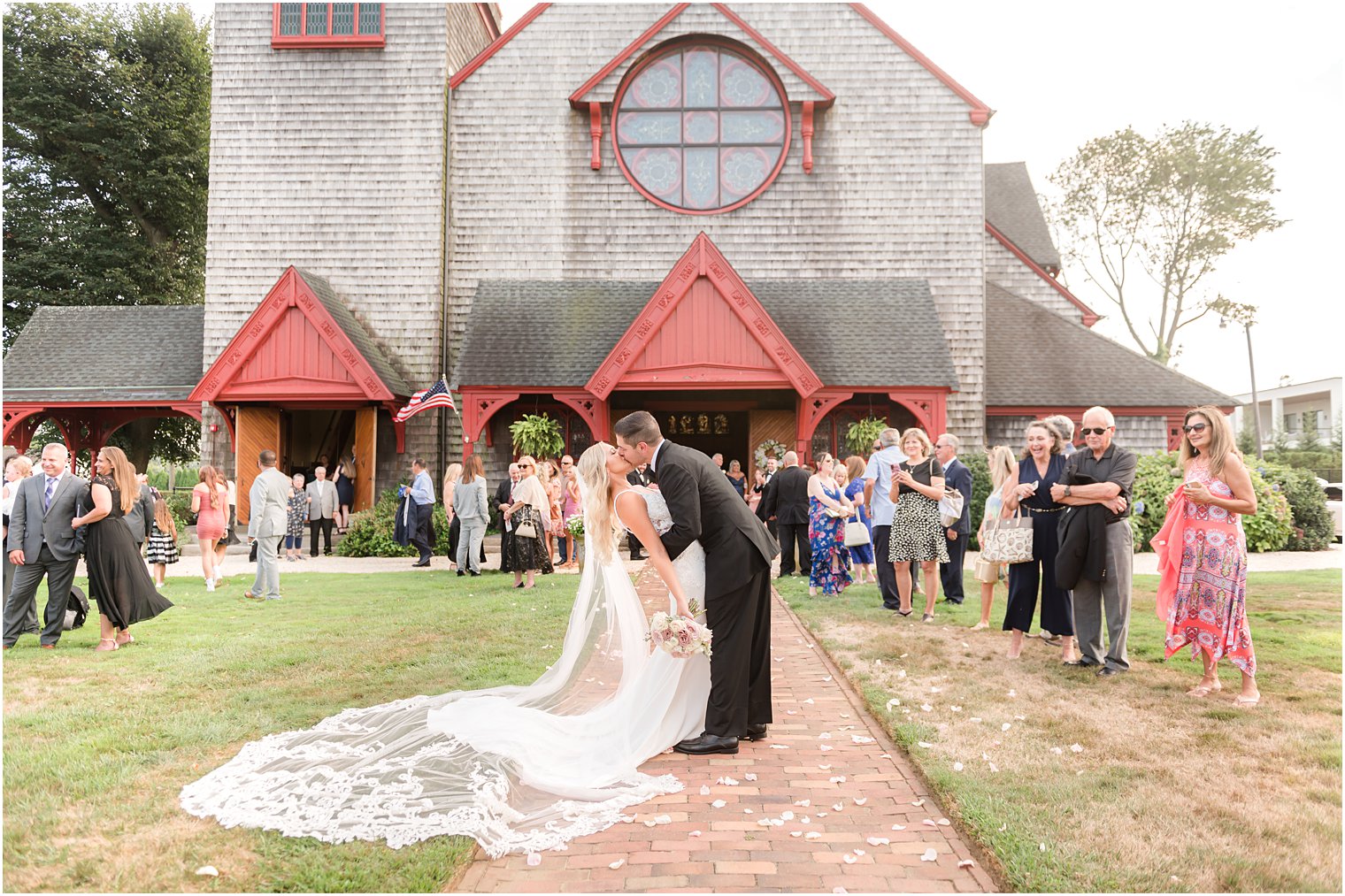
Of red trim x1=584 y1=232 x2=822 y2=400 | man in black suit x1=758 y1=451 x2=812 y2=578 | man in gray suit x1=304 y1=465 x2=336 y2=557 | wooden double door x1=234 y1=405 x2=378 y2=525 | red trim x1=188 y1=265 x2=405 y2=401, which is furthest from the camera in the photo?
wooden double door x1=234 y1=405 x2=378 y2=525

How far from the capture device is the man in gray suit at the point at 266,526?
34.7 ft

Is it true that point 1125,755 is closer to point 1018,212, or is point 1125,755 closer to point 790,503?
point 790,503

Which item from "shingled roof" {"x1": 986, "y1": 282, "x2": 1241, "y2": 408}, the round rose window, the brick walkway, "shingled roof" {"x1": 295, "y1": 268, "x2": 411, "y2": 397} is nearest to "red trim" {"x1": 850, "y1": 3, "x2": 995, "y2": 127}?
the round rose window

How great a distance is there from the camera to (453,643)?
7684 mm

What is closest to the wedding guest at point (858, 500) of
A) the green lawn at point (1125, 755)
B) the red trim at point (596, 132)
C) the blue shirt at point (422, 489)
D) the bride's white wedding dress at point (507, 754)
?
the green lawn at point (1125, 755)

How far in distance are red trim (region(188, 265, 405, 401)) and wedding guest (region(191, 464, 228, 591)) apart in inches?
210

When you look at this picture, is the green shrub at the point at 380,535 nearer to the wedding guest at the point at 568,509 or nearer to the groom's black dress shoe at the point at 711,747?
the wedding guest at the point at 568,509

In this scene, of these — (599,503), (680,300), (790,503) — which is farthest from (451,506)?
(599,503)

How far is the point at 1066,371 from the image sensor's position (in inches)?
744

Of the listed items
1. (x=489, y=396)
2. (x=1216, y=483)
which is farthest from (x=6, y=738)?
(x=489, y=396)

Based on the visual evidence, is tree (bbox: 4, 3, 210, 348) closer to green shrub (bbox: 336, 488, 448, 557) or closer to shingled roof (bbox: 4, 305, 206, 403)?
shingled roof (bbox: 4, 305, 206, 403)

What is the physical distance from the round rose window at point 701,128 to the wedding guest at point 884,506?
10371mm

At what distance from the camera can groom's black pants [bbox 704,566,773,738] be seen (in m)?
5.01

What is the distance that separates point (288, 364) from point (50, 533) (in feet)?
32.8
